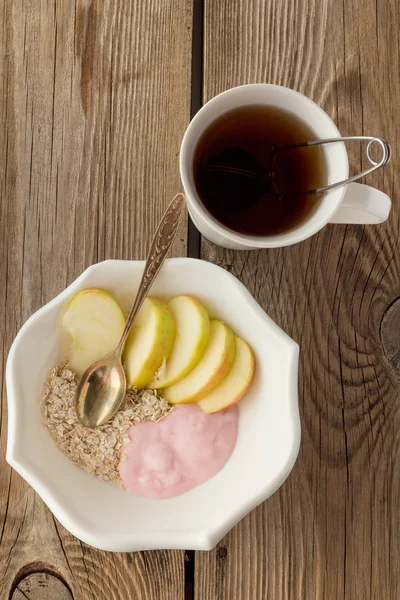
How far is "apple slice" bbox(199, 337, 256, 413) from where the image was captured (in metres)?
0.75

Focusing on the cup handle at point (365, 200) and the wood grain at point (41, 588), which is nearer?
the cup handle at point (365, 200)

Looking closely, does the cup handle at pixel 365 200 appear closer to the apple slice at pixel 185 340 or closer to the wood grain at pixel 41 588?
the apple slice at pixel 185 340

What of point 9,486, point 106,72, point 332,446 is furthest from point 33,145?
point 332,446

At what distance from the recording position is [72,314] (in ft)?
2.39

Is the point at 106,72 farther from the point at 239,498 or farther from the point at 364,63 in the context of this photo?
the point at 239,498

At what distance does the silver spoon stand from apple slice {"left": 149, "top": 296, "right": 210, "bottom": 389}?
5cm

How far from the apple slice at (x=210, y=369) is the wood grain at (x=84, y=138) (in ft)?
0.46

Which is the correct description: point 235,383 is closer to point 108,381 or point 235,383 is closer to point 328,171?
point 108,381

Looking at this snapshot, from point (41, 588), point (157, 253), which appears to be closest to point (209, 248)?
point (157, 253)

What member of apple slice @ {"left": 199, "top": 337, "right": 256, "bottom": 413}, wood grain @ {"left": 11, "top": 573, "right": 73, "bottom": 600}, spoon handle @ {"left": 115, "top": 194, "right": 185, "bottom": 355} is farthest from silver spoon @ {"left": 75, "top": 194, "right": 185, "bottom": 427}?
wood grain @ {"left": 11, "top": 573, "right": 73, "bottom": 600}

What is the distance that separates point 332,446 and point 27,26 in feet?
2.33

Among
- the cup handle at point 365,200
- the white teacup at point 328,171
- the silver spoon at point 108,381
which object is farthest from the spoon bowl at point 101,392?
the cup handle at point 365,200

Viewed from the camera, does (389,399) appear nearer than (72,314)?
No

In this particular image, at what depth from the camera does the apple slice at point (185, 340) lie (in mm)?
733
